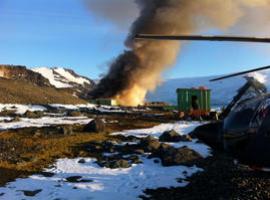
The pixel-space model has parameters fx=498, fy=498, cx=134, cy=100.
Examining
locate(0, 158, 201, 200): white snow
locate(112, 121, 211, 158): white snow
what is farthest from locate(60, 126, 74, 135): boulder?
locate(0, 158, 201, 200): white snow

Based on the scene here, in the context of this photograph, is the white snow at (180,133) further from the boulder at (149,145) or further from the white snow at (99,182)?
the white snow at (99,182)

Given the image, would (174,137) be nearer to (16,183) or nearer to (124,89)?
(16,183)

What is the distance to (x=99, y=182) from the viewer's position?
1262cm

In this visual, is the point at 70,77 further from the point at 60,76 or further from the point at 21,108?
the point at 21,108

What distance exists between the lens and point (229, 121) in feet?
34.2

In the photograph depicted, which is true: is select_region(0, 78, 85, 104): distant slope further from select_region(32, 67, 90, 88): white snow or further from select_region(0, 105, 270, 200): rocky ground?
select_region(32, 67, 90, 88): white snow

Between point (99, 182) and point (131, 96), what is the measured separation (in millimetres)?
49442

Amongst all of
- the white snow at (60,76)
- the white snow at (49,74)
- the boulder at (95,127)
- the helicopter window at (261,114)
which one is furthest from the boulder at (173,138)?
the white snow at (60,76)

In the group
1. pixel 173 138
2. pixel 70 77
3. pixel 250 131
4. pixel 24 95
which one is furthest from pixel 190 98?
pixel 70 77

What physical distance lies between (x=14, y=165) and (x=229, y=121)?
6.95 metres

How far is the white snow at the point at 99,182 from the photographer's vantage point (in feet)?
37.7

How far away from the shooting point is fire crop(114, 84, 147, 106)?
60406mm

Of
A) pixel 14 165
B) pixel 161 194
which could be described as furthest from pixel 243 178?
pixel 14 165

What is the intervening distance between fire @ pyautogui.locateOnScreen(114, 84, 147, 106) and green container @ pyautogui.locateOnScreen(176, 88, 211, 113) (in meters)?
22.4
